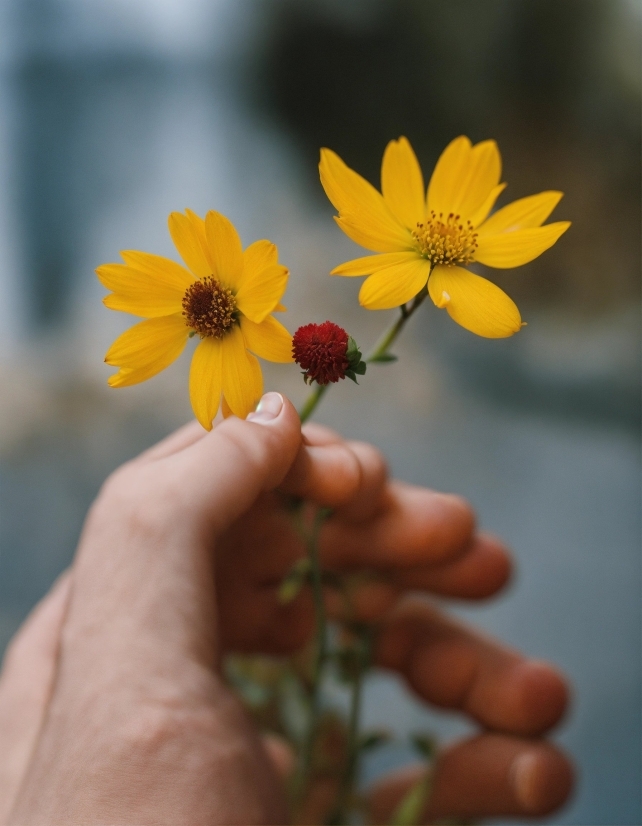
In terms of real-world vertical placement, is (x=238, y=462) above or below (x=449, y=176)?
below

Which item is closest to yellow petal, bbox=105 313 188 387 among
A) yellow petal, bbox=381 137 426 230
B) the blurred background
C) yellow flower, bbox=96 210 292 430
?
yellow flower, bbox=96 210 292 430

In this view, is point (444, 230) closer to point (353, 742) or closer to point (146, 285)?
point (146, 285)

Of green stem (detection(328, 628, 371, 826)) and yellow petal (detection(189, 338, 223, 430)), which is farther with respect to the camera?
green stem (detection(328, 628, 371, 826))

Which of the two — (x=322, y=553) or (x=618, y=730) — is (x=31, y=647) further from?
(x=618, y=730)

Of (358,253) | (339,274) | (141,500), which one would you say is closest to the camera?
(339,274)

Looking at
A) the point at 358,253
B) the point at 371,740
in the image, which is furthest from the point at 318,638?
the point at 358,253


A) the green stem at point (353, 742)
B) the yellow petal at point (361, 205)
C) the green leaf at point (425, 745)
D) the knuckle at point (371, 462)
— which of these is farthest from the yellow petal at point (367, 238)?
the green leaf at point (425, 745)

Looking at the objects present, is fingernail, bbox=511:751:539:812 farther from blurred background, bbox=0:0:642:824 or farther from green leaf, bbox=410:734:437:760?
blurred background, bbox=0:0:642:824
